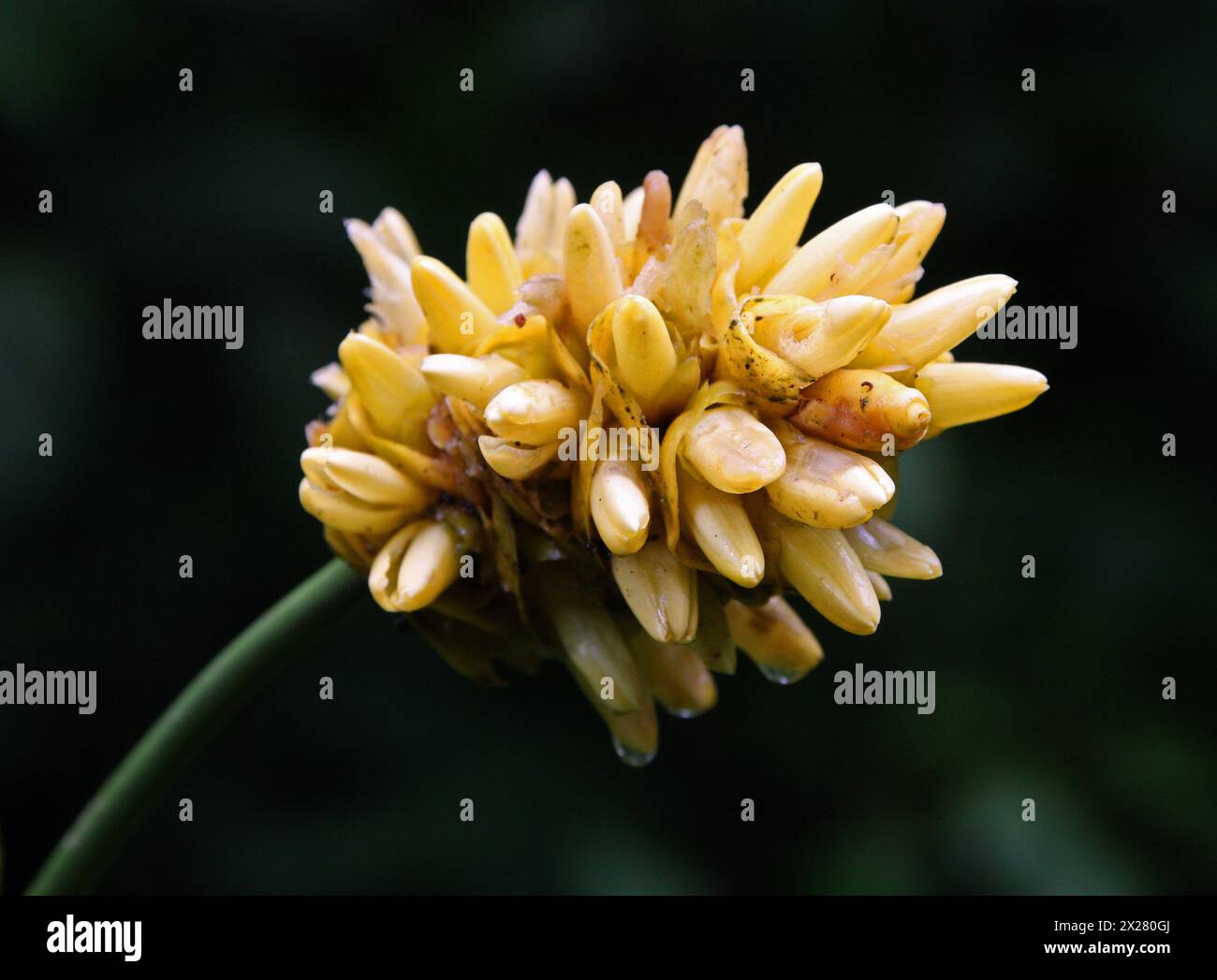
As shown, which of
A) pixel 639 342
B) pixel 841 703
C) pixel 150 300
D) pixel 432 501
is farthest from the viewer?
pixel 841 703

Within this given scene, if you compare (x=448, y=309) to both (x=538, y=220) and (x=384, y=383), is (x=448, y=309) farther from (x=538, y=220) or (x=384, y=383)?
(x=538, y=220)

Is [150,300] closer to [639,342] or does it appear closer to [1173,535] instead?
[639,342]

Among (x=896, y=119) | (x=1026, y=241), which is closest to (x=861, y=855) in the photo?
(x=1026, y=241)

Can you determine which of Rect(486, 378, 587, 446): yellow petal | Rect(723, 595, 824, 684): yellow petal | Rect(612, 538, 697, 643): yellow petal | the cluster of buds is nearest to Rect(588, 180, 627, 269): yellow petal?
the cluster of buds

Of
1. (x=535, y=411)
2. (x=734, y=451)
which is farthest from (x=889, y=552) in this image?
(x=535, y=411)

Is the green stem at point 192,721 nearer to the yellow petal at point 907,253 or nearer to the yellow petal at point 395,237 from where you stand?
the yellow petal at point 395,237

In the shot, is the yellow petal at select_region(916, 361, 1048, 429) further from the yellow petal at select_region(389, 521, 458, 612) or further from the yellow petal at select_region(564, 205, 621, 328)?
the yellow petal at select_region(389, 521, 458, 612)
